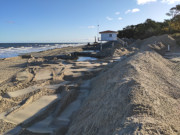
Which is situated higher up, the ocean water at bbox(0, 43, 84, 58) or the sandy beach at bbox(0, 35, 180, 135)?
the ocean water at bbox(0, 43, 84, 58)

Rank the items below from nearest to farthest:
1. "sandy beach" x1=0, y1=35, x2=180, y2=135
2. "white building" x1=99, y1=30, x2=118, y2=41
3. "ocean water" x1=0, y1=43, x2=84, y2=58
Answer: "sandy beach" x1=0, y1=35, x2=180, y2=135 < "ocean water" x1=0, y1=43, x2=84, y2=58 < "white building" x1=99, y1=30, x2=118, y2=41

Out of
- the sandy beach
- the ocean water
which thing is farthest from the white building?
the sandy beach

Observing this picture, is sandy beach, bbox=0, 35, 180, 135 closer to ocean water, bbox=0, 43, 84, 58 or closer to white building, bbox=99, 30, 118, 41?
ocean water, bbox=0, 43, 84, 58

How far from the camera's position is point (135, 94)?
3100 millimetres

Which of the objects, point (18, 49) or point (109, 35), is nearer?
point (109, 35)

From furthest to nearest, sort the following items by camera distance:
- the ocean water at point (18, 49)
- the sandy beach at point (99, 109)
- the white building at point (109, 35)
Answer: the white building at point (109, 35)
the ocean water at point (18, 49)
the sandy beach at point (99, 109)

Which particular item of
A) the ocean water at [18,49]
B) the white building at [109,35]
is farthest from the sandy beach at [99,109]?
the white building at [109,35]

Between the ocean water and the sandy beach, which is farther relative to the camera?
the ocean water

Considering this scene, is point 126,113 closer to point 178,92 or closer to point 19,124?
point 178,92

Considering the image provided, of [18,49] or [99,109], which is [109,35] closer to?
[18,49]

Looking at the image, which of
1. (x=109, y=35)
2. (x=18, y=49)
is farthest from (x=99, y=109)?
(x=18, y=49)

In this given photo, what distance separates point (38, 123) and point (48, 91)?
224 centimetres

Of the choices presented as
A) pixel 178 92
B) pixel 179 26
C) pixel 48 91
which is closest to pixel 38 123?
pixel 48 91

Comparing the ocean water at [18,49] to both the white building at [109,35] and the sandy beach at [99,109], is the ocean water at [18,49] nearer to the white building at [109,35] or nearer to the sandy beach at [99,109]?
the white building at [109,35]
